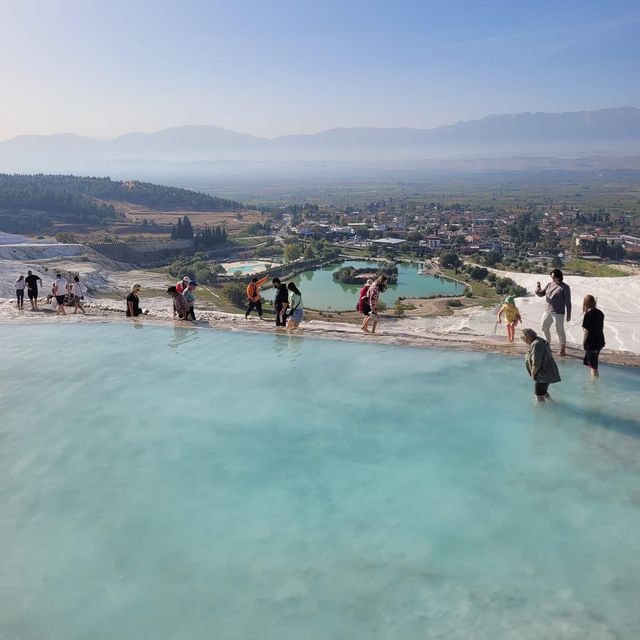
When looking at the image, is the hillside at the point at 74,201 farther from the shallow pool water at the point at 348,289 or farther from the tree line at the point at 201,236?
the shallow pool water at the point at 348,289

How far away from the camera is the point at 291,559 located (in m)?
4.92

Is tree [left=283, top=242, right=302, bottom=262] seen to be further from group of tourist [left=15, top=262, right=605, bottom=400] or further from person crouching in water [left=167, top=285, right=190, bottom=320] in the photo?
person crouching in water [left=167, top=285, right=190, bottom=320]

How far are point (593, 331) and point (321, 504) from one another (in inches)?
192

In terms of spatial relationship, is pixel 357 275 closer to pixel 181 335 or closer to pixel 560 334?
pixel 181 335

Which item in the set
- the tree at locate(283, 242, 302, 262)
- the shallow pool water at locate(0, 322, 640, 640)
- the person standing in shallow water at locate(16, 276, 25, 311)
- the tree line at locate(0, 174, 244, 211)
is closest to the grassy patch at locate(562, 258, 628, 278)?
the tree at locate(283, 242, 302, 262)

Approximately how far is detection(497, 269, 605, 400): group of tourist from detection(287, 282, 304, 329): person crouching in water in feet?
12.6

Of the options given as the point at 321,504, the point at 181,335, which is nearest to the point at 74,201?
the point at 181,335

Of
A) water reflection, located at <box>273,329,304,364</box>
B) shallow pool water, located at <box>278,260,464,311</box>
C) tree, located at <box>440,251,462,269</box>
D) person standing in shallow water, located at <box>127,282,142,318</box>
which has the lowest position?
shallow pool water, located at <box>278,260,464,311</box>

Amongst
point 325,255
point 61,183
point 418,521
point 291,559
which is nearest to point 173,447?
point 291,559

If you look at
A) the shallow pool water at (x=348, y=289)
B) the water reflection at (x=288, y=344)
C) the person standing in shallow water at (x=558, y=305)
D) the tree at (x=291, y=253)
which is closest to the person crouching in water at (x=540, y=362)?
the person standing in shallow water at (x=558, y=305)

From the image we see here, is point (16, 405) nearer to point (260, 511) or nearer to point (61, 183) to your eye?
point (260, 511)

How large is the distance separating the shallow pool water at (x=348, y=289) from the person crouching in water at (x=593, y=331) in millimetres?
45548

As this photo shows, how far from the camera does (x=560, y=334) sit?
9289 mm

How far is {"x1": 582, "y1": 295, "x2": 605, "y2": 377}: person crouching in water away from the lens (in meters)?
8.27
